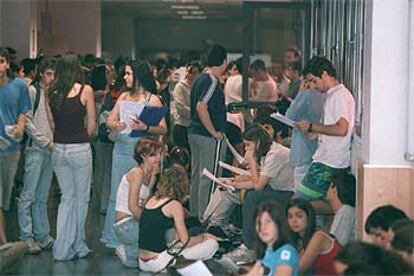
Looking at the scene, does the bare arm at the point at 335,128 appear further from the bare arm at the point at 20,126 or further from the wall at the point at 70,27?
the wall at the point at 70,27

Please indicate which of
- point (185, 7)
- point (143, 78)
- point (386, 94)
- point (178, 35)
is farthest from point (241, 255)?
point (178, 35)

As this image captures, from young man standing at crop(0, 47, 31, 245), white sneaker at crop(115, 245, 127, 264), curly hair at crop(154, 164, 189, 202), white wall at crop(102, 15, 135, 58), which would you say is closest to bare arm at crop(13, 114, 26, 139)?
young man standing at crop(0, 47, 31, 245)

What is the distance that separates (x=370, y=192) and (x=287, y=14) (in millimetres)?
7434

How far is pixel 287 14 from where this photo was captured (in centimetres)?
1359

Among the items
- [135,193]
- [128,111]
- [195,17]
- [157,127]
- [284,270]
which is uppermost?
[195,17]

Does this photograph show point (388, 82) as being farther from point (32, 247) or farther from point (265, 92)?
point (265, 92)

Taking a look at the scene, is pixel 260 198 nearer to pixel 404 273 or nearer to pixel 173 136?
pixel 173 136

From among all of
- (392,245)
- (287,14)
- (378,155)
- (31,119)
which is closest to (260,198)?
(378,155)

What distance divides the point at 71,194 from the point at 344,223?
2.25 meters

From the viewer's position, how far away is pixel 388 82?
6.57m

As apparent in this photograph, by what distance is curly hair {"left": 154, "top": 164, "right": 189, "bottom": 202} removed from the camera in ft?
23.4

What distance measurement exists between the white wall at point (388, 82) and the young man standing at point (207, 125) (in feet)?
7.77

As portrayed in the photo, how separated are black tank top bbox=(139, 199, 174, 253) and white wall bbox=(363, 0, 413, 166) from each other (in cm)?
152

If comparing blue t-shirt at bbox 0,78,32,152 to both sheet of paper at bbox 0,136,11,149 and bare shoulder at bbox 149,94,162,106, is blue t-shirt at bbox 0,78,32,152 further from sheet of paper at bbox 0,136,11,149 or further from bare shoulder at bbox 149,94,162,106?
bare shoulder at bbox 149,94,162,106
